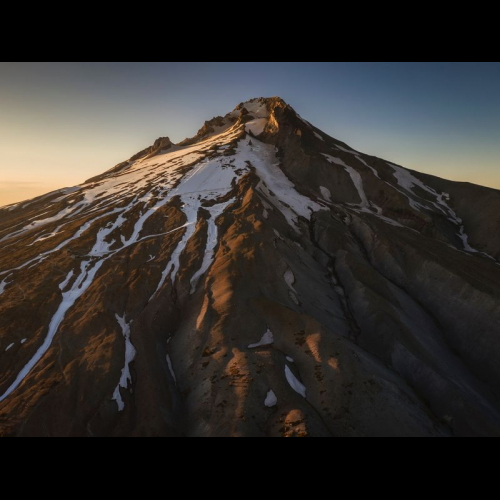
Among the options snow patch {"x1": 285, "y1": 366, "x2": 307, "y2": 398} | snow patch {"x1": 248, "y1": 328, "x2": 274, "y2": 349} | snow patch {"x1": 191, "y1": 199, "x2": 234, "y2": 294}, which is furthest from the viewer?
snow patch {"x1": 191, "y1": 199, "x2": 234, "y2": 294}

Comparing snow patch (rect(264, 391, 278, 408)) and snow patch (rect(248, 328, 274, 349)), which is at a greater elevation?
snow patch (rect(248, 328, 274, 349))

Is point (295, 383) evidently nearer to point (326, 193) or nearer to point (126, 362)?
point (126, 362)

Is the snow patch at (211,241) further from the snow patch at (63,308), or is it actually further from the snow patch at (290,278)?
the snow patch at (63,308)

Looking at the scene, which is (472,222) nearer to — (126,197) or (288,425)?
(288,425)

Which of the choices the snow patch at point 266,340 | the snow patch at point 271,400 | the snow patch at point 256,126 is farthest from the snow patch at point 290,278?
the snow patch at point 256,126

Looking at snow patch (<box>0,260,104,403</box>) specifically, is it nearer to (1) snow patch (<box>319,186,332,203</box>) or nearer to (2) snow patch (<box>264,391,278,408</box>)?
(2) snow patch (<box>264,391,278,408</box>)

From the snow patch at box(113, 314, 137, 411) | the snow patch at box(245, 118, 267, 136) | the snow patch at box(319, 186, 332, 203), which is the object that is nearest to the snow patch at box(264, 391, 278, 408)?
the snow patch at box(113, 314, 137, 411)

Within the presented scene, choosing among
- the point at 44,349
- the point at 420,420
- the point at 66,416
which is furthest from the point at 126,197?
the point at 420,420

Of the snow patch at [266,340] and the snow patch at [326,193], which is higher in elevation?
the snow patch at [326,193]

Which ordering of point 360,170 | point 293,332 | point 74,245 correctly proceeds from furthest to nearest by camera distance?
point 360,170
point 74,245
point 293,332
